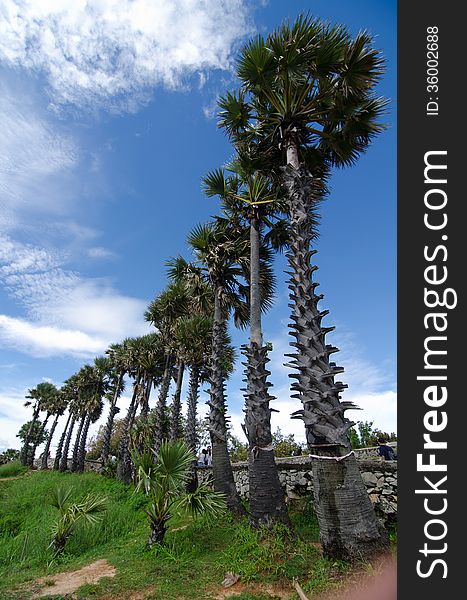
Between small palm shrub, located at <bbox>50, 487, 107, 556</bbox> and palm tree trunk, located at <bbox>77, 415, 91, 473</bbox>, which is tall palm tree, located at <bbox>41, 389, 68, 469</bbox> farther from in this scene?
small palm shrub, located at <bbox>50, 487, 107, 556</bbox>

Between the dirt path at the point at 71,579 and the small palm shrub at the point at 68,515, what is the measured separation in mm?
1888

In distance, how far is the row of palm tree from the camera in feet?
19.9

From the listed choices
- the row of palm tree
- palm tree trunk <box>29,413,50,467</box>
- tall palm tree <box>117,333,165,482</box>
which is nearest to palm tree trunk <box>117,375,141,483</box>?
tall palm tree <box>117,333,165,482</box>

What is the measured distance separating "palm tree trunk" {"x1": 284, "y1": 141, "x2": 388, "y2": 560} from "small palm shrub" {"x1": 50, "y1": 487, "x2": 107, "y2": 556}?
759 cm

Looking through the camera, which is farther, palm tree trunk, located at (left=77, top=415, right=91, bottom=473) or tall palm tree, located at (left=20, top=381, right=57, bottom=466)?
tall palm tree, located at (left=20, top=381, right=57, bottom=466)

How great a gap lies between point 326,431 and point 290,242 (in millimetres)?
4321

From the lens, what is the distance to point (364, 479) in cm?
974

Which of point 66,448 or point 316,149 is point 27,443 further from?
point 316,149

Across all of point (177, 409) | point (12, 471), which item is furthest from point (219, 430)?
point (12, 471)

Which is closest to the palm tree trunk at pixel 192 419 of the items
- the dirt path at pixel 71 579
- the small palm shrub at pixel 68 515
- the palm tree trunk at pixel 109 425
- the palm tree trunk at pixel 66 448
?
the small palm shrub at pixel 68 515

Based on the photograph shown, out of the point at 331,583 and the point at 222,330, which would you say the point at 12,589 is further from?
the point at 222,330

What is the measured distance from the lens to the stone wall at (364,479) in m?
9.20

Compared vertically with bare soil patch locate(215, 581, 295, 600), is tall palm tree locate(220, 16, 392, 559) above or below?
above

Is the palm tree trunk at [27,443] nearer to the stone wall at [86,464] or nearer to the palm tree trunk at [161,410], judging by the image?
the stone wall at [86,464]
